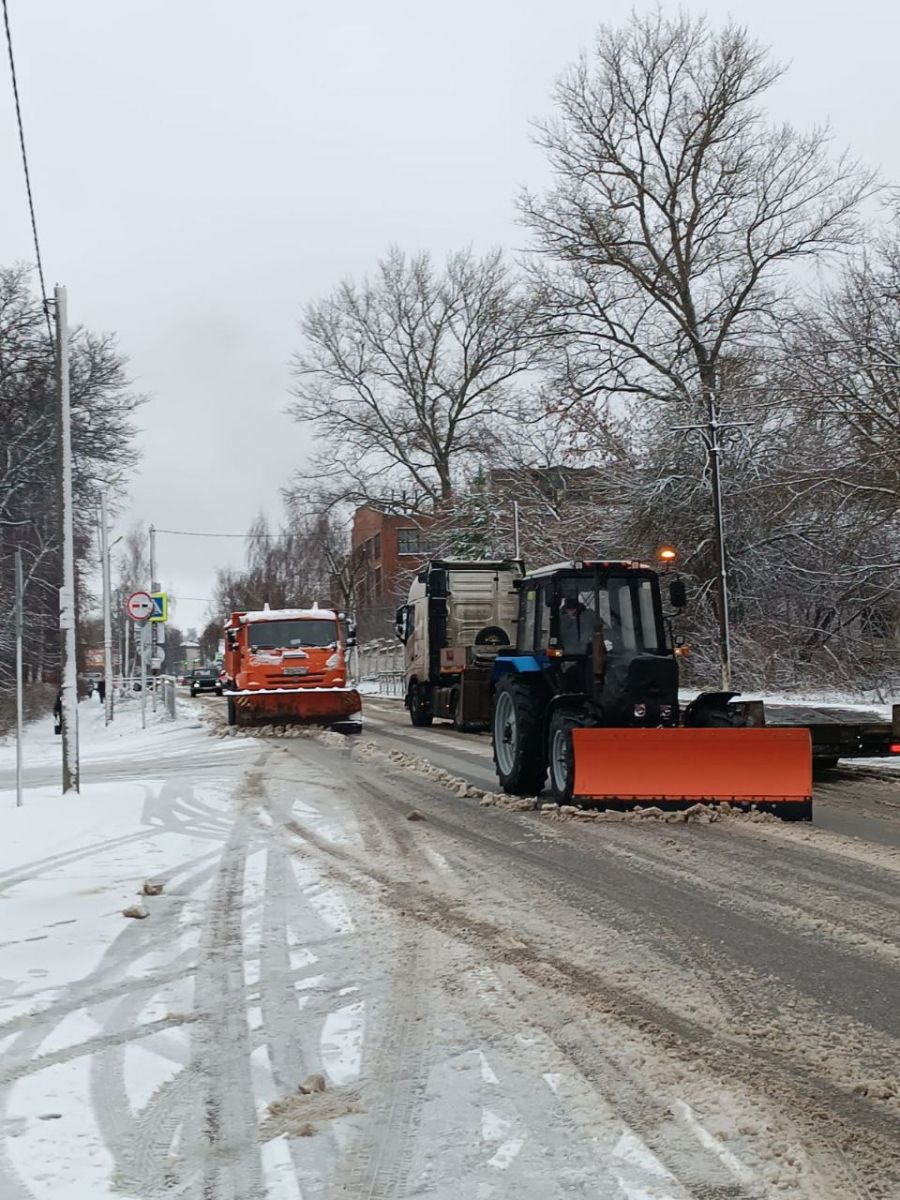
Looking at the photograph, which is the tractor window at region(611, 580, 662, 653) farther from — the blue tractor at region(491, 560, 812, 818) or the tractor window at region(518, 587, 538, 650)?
the tractor window at region(518, 587, 538, 650)

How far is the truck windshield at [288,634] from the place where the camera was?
2331 centimetres

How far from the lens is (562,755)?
11.4m

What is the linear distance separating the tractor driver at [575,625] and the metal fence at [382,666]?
34551 millimetres

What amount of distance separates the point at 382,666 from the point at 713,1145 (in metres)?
54.5

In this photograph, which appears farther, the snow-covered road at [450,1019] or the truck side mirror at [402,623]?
the truck side mirror at [402,623]

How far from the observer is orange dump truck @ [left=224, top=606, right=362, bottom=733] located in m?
22.7

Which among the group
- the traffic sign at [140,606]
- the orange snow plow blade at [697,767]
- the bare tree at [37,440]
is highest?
the bare tree at [37,440]

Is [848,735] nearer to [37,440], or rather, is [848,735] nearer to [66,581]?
[66,581]

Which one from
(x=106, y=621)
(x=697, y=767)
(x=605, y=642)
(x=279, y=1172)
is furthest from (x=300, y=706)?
(x=279, y=1172)

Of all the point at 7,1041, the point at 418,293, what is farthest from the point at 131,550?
the point at 7,1041

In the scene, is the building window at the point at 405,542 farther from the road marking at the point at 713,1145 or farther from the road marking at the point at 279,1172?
the road marking at the point at 279,1172

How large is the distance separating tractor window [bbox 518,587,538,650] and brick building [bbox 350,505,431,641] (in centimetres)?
5344

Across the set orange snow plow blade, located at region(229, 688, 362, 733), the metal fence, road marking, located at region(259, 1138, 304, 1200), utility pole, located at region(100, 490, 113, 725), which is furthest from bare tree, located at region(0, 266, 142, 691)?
road marking, located at region(259, 1138, 304, 1200)

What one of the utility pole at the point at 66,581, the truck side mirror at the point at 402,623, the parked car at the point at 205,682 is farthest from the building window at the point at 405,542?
the utility pole at the point at 66,581
